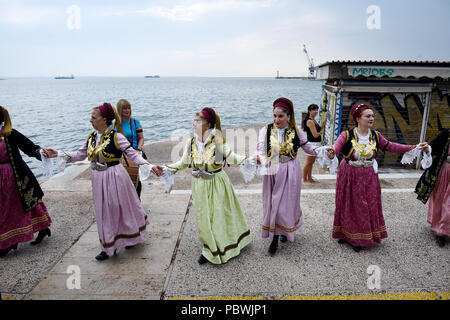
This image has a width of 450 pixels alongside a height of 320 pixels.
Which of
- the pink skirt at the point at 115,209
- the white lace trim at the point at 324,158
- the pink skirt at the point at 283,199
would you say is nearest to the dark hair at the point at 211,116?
the pink skirt at the point at 283,199

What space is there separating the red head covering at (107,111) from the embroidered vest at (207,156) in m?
1.24

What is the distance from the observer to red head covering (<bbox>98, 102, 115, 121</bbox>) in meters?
3.95

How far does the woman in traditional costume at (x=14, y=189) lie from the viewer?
4.21 meters

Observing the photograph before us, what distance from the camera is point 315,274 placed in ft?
12.6

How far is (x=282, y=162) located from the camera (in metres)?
4.14

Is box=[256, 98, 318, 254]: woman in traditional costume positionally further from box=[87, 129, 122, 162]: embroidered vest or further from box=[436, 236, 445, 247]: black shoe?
box=[436, 236, 445, 247]: black shoe

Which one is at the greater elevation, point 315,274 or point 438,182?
point 438,182

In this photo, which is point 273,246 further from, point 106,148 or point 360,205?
point 106,148

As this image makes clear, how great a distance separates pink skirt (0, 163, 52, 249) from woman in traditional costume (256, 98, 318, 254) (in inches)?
145

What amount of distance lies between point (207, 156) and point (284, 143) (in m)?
1.12

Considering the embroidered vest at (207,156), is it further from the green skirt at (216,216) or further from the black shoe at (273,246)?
the black shoe at (273,246)
